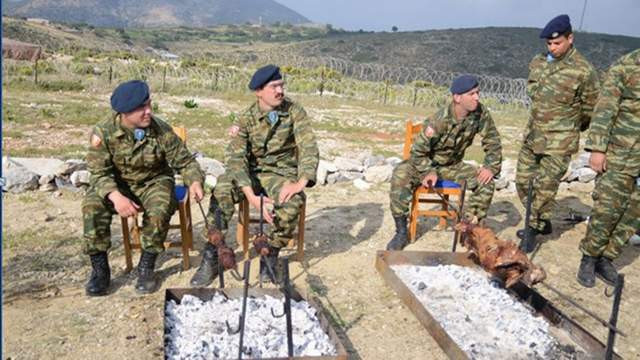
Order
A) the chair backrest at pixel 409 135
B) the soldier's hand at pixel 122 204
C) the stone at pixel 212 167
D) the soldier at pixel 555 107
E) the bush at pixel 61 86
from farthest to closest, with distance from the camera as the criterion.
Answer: the bush at pixel 61 86
the stone at pixel 212 167
the chair backrest at pixel 409 135
the soldier at pixel 555 107
the soldier's hand at pixel 122 204

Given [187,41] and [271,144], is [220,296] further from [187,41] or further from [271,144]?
[187,41]

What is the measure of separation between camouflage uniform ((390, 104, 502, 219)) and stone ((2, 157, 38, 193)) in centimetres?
476

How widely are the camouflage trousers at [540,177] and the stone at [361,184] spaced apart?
262 cm

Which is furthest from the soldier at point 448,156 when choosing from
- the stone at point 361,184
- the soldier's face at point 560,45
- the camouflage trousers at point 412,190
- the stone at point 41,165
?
the stone at point 41,165

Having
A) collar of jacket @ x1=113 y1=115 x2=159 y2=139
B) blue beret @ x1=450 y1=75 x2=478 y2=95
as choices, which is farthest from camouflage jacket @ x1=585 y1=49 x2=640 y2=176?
collar of jacket @ x1=113 y1=115 x2=159 y2=139

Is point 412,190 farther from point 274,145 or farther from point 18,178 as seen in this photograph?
point 18,178

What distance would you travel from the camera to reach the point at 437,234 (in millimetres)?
6676

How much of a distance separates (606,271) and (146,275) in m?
4.51

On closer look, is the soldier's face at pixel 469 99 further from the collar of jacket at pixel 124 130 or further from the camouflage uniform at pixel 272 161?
the collar of jacket at pixel 124 130

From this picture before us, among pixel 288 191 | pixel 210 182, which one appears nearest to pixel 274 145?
pixel 288 191

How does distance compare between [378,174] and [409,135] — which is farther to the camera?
[378,174]

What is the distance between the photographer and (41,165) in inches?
293

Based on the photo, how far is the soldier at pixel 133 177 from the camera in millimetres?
4422

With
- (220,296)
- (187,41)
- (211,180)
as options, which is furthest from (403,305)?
(187,41)
